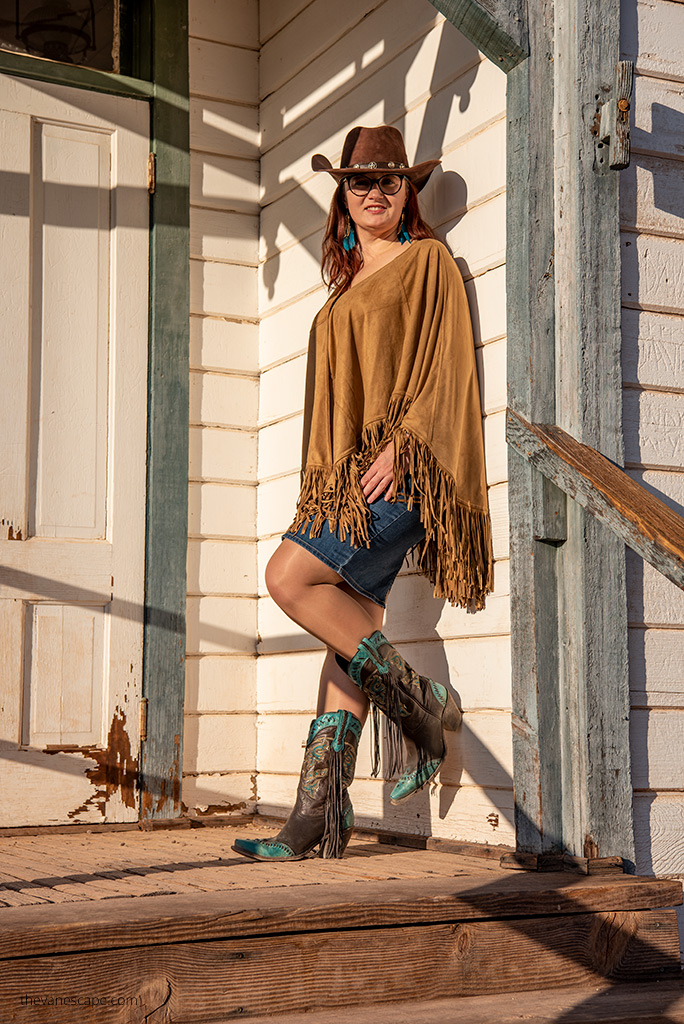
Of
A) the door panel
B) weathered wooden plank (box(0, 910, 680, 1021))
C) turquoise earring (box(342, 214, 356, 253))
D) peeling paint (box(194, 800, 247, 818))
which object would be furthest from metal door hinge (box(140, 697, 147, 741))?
weathered wooden plank (box(0, 910, 680, 1021))

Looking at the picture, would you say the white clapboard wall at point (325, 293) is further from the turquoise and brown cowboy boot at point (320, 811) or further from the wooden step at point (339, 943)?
the wooden step at point (339, 943)

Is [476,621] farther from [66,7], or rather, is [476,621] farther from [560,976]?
[66,7]

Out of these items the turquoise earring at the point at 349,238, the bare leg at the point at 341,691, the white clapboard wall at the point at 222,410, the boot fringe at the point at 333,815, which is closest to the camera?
the boot fringe at the point at 333,815

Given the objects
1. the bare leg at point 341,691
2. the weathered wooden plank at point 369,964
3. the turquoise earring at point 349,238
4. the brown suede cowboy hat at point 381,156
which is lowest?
the weathered wooden plank at point 369,964

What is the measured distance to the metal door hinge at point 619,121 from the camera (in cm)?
262

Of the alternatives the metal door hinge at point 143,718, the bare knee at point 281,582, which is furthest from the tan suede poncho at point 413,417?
the metal door hinge at point 143,718

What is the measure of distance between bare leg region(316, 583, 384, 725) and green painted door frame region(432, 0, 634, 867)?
0.39 metres

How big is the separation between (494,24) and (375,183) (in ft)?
1.69

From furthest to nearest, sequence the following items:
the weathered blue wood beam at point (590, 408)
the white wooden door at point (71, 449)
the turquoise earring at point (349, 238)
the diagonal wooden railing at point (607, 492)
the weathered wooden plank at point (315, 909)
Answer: the white wooden door at point (71, 449)
the turquoise earring at point (349, 238)
the weathered blue wood beam at point (590, 408)
the diagonal wooden railing at point (607, 492)
the weathered wooden plank at point (315, 909)

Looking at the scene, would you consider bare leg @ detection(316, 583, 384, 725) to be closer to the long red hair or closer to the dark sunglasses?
the long red hair

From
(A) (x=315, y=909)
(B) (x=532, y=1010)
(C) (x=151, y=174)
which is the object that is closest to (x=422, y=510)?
(A) (x=315, y=909)

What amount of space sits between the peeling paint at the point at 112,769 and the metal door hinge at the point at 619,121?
218cm

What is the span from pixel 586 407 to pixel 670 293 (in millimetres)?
396

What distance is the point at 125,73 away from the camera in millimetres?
4012
